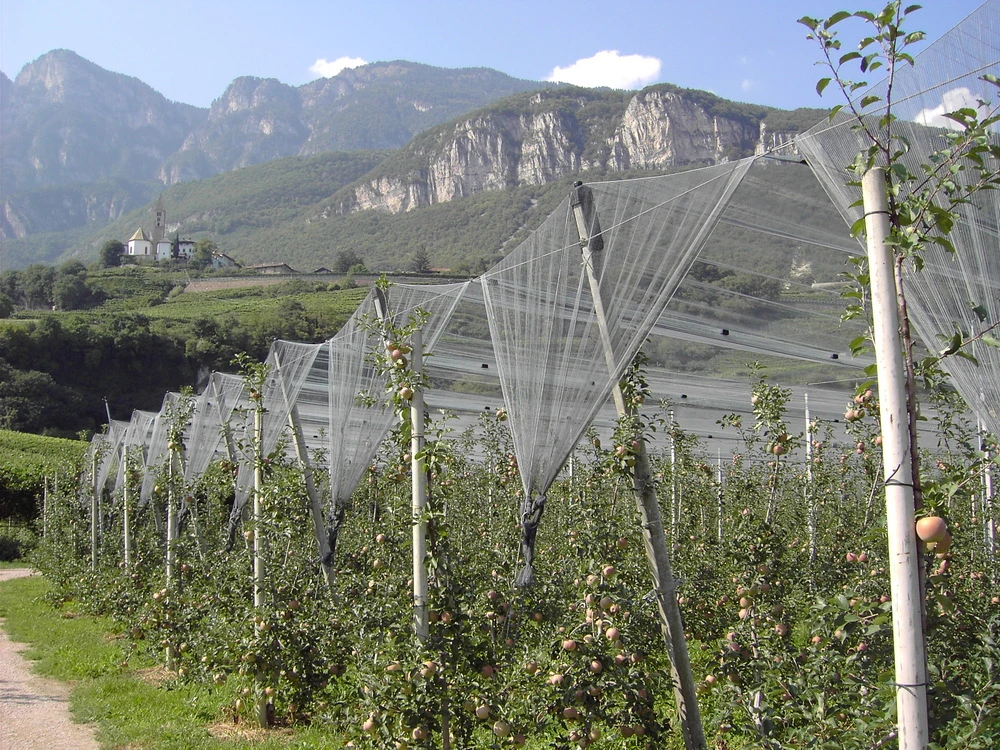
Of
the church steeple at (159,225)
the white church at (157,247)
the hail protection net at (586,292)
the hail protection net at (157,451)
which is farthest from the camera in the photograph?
the church steeple at (159,225)

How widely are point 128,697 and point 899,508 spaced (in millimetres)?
6096

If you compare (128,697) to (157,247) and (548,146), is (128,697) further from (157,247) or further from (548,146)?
(157,247)

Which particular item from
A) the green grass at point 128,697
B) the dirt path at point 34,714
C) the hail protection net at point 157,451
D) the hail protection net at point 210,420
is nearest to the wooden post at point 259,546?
the green grass at point 128,697

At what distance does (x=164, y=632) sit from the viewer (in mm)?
7066

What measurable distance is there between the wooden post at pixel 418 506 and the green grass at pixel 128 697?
6.03 feet

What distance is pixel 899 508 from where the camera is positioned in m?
1.63

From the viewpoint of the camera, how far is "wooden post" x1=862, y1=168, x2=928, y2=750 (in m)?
1.60

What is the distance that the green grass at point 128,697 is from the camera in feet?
16.1

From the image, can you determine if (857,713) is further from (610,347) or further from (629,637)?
(610,347)

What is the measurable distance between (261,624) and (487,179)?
88783 mm

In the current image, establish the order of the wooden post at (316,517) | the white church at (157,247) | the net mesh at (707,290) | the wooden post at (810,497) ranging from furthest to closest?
the white church at (157,247)
the wooden post at (316,517)
the wooden post at (810,497)
the net mesh at (707,290)

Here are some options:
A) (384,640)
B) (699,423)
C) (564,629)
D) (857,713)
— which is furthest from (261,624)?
(699,423)

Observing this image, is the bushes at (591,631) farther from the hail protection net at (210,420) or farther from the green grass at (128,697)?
the hail protection net at (210,420)

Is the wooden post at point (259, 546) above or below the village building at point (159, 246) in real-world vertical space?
below
